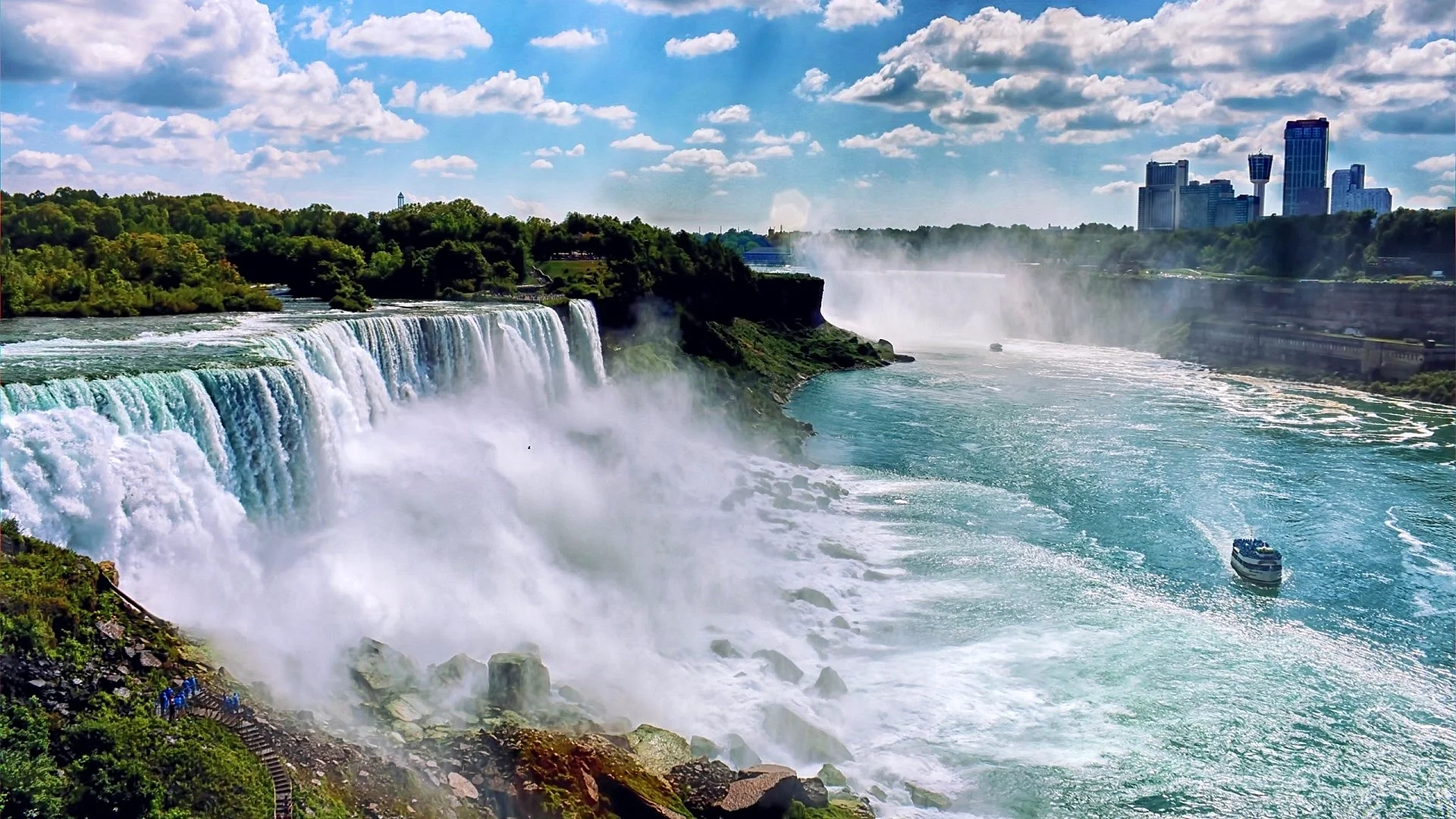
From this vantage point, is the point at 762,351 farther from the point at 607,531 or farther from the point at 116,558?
the point at 116,558

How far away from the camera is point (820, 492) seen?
27.7 m

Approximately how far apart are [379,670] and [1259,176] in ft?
551

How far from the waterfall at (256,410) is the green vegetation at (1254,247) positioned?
223 feet

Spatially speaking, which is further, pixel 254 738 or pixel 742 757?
pixel 742 757

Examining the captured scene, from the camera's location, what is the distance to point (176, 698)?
31.6 ft

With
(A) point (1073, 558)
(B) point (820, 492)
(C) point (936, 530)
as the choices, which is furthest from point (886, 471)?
(A) point (1073, 558)

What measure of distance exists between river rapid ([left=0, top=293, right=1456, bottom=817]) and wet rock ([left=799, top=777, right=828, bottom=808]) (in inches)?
58.7

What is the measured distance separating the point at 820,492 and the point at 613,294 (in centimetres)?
1515

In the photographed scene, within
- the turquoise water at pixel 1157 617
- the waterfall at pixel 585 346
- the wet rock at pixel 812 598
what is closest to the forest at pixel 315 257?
the waterfall at pixel 585 346

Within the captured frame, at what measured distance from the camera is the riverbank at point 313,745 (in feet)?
27.5

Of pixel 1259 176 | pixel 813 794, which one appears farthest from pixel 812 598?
pixel 1259 176

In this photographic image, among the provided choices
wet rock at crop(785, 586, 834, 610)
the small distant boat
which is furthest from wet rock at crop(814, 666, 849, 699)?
the small distant boat

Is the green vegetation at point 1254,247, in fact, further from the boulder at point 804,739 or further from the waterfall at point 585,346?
the boulder at point 804,739

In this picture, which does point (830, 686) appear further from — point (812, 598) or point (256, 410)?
point (256, 410)
